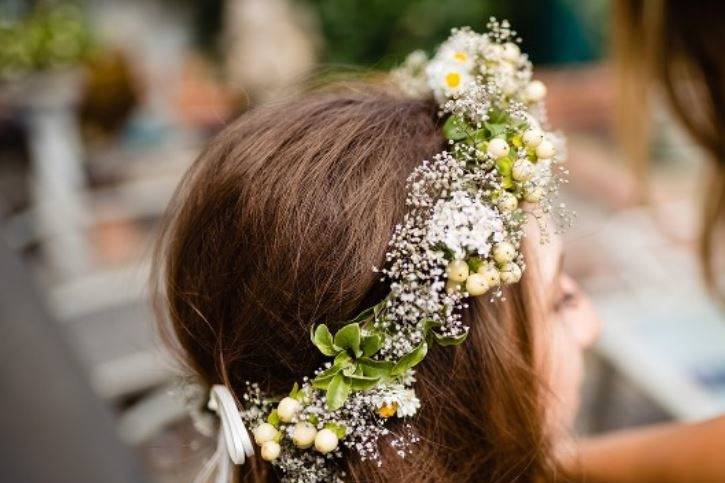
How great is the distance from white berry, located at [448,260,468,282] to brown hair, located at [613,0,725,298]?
1396 millimetres

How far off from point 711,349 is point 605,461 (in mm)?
1103

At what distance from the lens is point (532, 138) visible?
107 centimetres

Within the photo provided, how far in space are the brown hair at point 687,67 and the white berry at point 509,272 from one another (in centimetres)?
134

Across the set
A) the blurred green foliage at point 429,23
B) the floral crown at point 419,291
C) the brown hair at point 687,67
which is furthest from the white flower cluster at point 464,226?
the blurred green foliage at point 429,23

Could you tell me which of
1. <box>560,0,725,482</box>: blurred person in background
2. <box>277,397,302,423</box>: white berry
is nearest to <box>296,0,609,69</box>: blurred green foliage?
<box>560,0,725,482</box>: blurred person in background

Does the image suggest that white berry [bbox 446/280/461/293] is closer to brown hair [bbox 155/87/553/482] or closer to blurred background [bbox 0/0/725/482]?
brown hair [bbox 155/87/553/482]

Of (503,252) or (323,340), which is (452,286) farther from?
(323,340)

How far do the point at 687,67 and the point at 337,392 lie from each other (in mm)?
1620

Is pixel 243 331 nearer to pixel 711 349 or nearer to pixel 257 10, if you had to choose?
pixel 711 349

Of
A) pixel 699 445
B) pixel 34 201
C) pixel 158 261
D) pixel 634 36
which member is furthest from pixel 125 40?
pixel 699 445

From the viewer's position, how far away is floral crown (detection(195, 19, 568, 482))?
3.28ft

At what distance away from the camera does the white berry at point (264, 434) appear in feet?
3.31

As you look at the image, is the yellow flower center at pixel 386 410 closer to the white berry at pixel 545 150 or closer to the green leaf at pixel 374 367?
the green leaf at pixel 374 367

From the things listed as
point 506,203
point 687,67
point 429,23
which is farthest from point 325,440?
point 429,23
